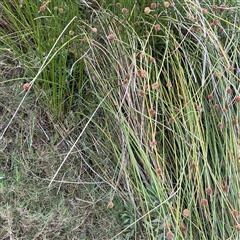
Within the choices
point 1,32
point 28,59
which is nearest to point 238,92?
point 28,59

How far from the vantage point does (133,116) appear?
46.4 inches

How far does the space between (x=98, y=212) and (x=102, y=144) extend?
0.21m

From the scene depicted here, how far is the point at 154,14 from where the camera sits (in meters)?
1.25

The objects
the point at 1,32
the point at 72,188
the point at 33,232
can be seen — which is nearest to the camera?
the point at 33,232

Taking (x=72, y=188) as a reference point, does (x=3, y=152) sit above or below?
above

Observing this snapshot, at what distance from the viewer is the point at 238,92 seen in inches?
46.5

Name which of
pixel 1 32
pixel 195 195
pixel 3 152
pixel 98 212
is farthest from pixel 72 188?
pixel 1 32

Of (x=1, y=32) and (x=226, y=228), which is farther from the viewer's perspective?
(x=1, y=32)

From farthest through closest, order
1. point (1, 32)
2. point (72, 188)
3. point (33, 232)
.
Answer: point (1, 32) < point (72, 188) < point (33, 232)

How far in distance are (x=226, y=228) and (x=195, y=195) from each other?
125 mm

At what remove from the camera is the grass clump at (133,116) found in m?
1.09

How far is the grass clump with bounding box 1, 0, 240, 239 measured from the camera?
3.59ft

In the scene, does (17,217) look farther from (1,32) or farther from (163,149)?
(1,32)

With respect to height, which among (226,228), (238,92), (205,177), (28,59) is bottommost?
(226,228)
